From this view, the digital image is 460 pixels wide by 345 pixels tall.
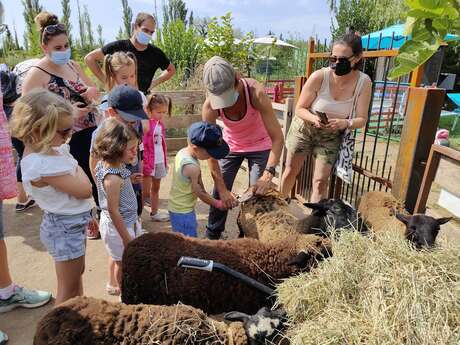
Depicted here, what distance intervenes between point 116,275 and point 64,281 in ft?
2.08

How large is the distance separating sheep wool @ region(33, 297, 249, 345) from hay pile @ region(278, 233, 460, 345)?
0.36 metres

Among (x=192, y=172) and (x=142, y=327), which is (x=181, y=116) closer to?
(x=192, y=172)

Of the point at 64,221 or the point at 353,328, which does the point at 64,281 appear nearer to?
the point at 64,221

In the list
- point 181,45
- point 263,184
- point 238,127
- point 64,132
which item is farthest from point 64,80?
point 181,45

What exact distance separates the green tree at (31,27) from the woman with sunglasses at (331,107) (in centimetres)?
1395

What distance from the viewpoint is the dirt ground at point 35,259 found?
274 centimetres

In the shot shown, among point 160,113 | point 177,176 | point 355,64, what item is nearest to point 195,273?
point 177,176

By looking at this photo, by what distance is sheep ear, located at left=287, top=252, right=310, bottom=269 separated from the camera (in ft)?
6.66

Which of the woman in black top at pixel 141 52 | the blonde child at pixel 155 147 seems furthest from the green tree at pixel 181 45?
the blonde child at pixel 155 147

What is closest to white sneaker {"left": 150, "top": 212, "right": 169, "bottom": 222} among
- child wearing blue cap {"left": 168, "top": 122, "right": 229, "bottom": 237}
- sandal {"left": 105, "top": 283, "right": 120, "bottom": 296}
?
child wearing blue cap {"left": 168, "top": 122, "right": 229, "bottom": 237}

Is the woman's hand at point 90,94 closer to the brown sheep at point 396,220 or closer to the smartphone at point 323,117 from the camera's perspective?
the smartphone at point 323,117

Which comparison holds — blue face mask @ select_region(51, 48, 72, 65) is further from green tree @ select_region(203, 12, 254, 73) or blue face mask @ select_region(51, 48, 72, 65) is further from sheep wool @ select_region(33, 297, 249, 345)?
green tree @ select_region(203, 12, 254, 73)

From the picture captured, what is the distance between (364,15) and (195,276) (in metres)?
24.0

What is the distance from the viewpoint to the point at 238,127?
3277mm
